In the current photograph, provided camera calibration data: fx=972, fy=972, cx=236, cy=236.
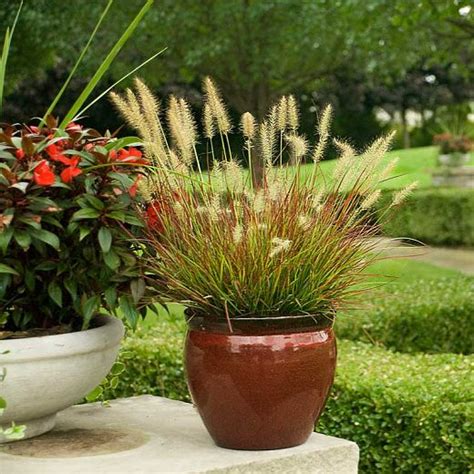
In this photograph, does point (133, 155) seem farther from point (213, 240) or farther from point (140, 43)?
point (140, 43)

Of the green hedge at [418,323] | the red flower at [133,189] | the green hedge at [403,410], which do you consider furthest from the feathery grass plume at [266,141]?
the green hedge at [418,323]

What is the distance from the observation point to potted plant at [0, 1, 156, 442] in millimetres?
2443

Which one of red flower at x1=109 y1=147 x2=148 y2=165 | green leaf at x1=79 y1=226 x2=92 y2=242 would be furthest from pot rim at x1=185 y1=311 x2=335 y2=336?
red flower at x1=109 y1=147 x2=148 y2=165

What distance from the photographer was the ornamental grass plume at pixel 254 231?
2469 millimetres

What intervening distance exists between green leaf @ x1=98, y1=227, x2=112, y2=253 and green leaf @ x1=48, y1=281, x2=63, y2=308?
0.58 ft

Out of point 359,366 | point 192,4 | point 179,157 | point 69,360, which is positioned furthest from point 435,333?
point 192,4

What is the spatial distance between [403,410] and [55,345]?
5.45 ft

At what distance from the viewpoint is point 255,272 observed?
2.46 m

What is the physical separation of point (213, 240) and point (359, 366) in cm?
178

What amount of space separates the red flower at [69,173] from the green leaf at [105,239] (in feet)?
0.50

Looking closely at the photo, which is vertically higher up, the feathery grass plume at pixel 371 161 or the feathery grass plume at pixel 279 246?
the feathery grass plume at pixel 371 161

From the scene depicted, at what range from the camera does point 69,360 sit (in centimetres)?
249


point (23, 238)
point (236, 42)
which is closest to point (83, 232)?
point (23, 238)

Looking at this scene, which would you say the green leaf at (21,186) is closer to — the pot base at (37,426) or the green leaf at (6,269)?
the green leaf at (6,269)
